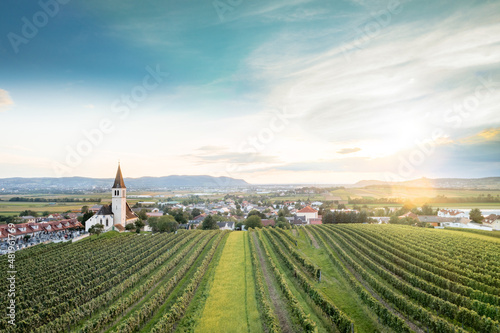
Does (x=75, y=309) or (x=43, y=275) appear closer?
(x=75, y=309)

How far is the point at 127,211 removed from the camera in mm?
64312

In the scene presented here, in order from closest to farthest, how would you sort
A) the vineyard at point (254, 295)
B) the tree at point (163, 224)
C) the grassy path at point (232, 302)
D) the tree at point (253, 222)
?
the vineyard at point (254, 295) → the grassy path at point (232, 302) → the tree at point (163, 224) → the tree at point (253, 222)

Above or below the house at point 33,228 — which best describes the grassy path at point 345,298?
above

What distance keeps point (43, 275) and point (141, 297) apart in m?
13.0

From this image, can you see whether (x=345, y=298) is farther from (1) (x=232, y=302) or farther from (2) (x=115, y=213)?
(2) (x=115, y=213)

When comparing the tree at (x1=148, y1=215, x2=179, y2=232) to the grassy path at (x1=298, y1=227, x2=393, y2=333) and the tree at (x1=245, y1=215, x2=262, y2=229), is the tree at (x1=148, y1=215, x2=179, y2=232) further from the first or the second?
the grassy path at (x1=298, y1=227, x2=393, y2=333)

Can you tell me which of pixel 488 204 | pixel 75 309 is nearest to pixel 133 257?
pixel 75 309

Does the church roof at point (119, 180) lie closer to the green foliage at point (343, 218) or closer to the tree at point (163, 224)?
the tree at point (163, 224)

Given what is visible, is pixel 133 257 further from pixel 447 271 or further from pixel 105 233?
pixel 447 271

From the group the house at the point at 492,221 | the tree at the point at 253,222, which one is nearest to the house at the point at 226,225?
the tree at the point at 253,222

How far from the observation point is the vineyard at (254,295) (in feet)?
49.5

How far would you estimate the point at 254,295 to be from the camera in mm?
19500

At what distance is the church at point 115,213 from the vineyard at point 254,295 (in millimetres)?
24440

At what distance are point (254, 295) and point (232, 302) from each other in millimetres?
1843
